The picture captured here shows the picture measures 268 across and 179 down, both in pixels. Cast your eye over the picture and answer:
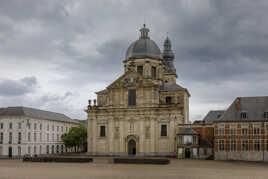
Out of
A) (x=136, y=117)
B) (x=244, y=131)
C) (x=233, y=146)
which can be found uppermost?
(x=136, y=117)

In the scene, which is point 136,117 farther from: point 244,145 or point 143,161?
point 143,161

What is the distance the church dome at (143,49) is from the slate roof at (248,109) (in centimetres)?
2464

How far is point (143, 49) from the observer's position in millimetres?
77688

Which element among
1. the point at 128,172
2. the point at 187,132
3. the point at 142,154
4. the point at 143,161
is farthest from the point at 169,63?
the point at 128,172

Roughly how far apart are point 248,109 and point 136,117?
2138cm

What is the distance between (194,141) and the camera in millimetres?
61469

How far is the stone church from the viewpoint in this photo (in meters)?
67.5

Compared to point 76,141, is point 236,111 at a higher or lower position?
higher

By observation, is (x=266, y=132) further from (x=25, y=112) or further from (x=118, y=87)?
(x=25, y=112)

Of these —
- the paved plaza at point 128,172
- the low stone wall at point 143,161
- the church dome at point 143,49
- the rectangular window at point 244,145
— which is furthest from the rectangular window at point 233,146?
the church dome at point 143,49

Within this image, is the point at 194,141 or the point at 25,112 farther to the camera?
the point at 25,112

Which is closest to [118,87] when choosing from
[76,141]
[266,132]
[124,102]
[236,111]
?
[124,102]

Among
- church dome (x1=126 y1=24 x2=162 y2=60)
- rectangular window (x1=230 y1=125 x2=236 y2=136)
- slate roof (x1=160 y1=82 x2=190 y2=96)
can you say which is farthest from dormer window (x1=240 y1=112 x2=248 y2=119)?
church dome (x1=126 y1=24 x2=162 y2=60)

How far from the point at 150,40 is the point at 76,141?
2798 centimetres
